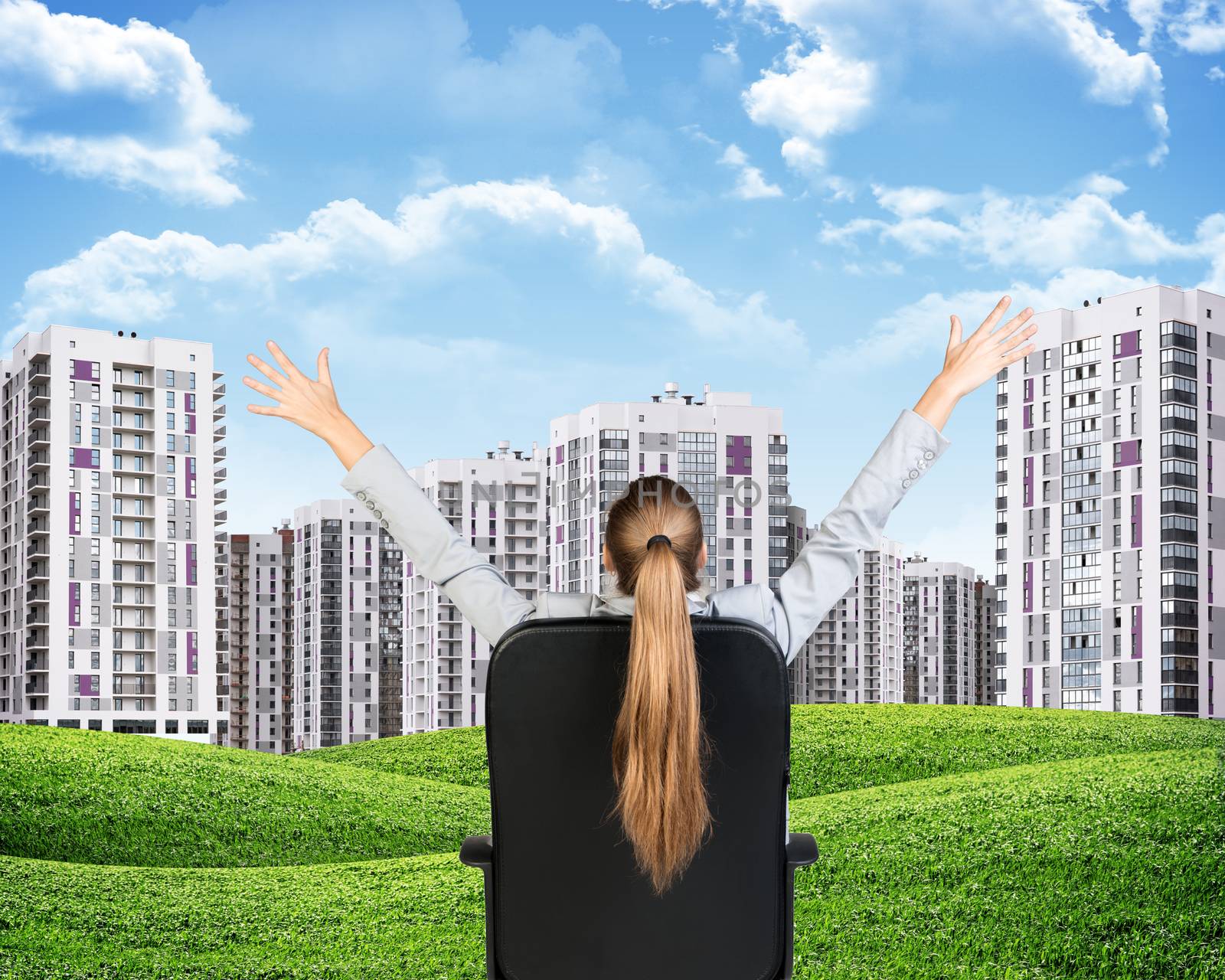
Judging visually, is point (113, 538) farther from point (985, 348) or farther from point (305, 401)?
point (985, 348)

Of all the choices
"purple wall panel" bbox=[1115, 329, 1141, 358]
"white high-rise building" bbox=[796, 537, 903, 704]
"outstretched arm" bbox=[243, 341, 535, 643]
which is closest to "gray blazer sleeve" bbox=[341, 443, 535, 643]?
"outstretched arm" bbox=[243, 341, 535, 643]

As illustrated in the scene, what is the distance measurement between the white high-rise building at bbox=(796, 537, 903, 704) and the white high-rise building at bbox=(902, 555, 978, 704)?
4620mm

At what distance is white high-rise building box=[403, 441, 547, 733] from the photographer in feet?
171

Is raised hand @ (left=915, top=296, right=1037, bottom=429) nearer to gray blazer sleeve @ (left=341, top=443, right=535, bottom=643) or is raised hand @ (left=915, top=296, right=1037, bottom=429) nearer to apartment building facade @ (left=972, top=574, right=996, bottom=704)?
gray blazer sleeve @ (left=341, top=443, right=535, bottom=643)

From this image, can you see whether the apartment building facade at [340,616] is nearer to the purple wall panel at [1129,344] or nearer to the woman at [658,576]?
the purple wall panel at [1129,344]

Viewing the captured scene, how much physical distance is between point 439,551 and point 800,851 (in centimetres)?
65

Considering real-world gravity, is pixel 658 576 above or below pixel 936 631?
above

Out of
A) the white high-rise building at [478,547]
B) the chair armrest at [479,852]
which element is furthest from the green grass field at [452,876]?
the white high-rise building at [478,547]

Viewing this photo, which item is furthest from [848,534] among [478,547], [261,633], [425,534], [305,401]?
[261,633]

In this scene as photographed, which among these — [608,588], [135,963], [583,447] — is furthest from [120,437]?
[608,588]

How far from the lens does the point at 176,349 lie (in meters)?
38.2

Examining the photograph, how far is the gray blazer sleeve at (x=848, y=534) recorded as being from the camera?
5.30 feet

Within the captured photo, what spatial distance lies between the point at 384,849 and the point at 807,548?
28.0 feet

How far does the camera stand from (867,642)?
67.3m
